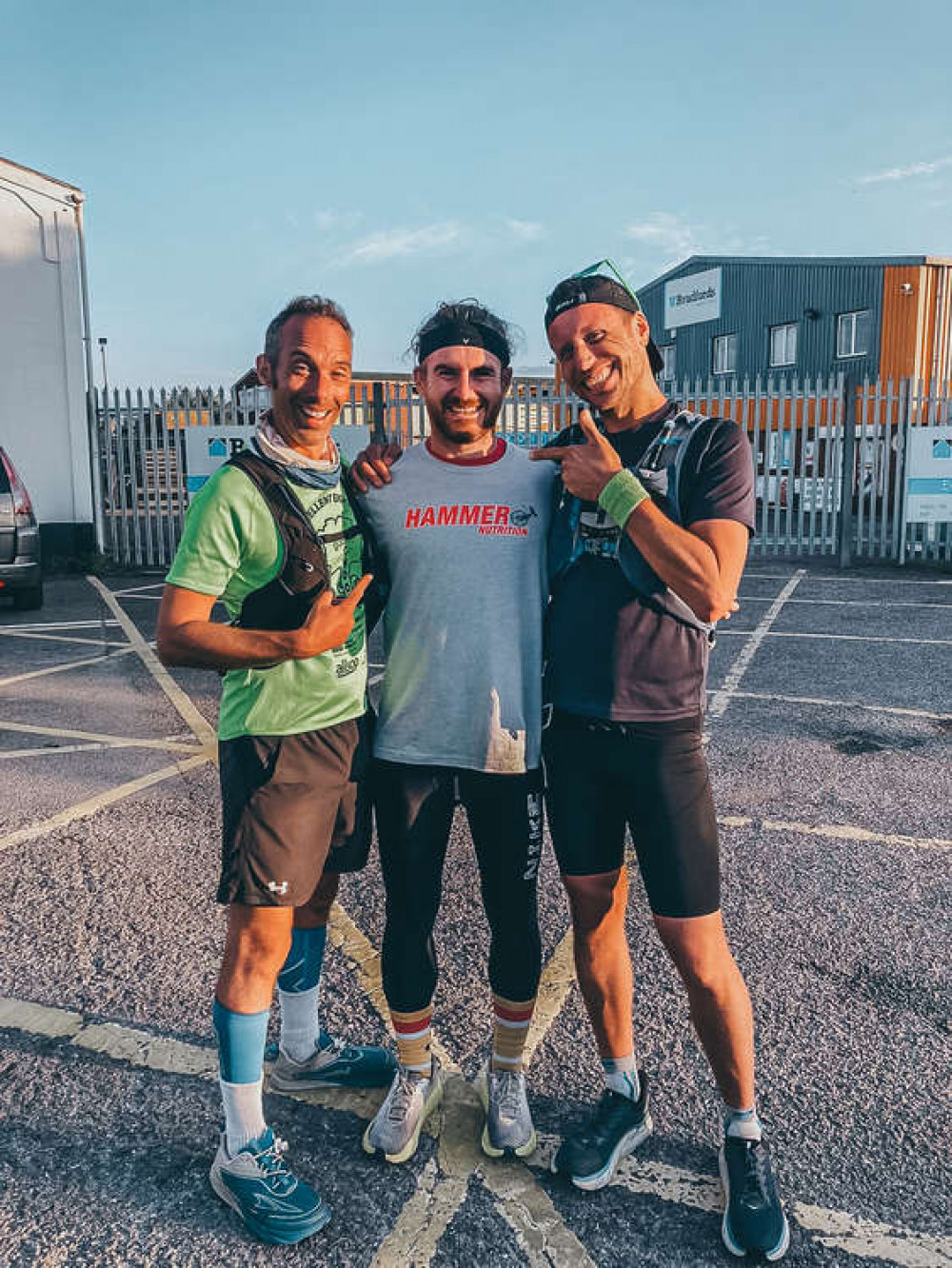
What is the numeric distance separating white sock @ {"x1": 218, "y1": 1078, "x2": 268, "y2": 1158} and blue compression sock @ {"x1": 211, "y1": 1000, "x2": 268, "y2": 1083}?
0.02 m

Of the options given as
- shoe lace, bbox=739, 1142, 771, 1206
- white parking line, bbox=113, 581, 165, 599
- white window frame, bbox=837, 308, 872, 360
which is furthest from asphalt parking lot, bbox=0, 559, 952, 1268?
white window frame, bbox=837, 308, 872, 360

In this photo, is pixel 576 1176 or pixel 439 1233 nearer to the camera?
pixel 439 1233

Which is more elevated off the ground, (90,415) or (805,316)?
(805,316)

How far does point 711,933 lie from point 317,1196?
106 cm

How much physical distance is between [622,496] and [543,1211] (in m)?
1.58

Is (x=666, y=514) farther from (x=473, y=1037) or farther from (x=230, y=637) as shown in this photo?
(x=473, y=1037)

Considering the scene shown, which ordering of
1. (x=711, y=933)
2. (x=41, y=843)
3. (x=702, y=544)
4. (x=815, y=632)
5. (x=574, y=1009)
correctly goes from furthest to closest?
1. (x=815, y=632)
2. (x=41, y=843)
3. (x=574, y=1009)
4. (x=711, y=933)
5. (x=702, y=544)

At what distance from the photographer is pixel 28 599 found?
10.7 m

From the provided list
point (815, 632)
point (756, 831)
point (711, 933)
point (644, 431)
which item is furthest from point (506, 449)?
point (815, 632)

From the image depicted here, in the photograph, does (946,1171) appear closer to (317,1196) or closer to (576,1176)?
(576,1176)

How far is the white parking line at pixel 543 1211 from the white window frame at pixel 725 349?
101ft

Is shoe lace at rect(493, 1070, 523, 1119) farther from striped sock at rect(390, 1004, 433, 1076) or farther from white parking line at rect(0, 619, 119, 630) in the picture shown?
white parking line at rect(0, 619, 119, 630)

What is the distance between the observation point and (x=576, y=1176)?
2.27 meters

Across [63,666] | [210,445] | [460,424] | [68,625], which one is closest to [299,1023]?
[460,424]
